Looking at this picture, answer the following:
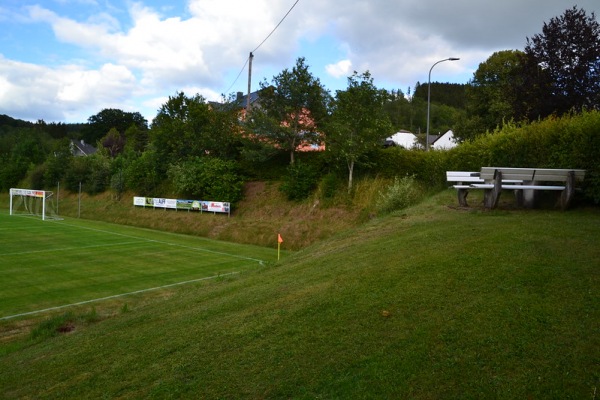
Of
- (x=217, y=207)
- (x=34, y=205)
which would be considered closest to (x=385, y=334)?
(x=217, y=207)

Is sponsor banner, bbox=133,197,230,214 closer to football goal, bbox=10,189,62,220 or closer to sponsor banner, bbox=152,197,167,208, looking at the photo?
sponsor banner, bbox=152,197,167,208

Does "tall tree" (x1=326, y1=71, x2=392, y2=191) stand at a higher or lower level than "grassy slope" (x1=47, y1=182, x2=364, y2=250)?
higher

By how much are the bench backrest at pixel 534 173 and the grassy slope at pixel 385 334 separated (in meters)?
1.50

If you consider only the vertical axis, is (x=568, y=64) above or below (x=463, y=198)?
above

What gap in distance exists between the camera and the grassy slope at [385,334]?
5023mm

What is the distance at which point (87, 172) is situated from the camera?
65.9m

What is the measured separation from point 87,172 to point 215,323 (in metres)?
64.7

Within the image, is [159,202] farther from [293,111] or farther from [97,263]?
[97,263]

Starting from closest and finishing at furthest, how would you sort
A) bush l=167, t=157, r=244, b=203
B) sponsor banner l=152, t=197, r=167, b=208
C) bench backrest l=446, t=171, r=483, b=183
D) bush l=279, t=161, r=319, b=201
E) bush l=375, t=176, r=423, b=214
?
bench backrest l=446, t=171, r=483, b=183, bush l=375, t=176, r=423, b=214, bush l=279, t=161, r=319, b=201, bush l=167, t=157, r=244, b=203, sponsor banner l=152, t=197, r=167, b=208

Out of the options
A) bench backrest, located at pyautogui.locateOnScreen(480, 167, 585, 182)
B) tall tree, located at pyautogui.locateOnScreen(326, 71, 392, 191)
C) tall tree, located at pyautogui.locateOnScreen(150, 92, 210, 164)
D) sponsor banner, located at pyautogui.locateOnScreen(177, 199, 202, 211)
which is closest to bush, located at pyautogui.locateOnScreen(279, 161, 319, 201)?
tall tree, located at pyautogui.locateOnScreen(326, 71, 392, 191)

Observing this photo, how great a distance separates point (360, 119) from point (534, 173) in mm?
19698

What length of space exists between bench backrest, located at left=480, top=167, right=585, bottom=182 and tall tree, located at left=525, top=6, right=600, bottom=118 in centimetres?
1384

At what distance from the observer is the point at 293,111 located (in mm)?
37750

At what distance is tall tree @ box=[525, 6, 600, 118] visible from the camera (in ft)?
78.9
